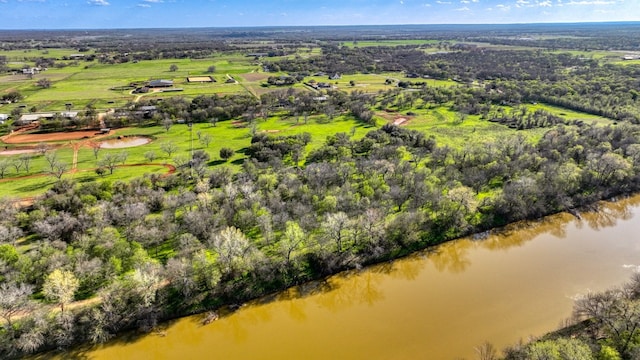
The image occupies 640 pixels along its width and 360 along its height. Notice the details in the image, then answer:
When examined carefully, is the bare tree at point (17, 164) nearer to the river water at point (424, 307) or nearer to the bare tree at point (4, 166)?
the bare tree at point (4, 166)

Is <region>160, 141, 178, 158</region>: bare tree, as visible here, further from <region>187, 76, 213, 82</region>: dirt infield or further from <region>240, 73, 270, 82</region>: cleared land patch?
<region>240, 73, 270, 82</region>: cleared land patch

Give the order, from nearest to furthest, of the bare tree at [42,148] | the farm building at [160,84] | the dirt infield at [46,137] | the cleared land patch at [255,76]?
the bare tree at [42,148] < the dirt infield at [46,137] < the farm building at [160,84] < the cleared land patch at [255,76]

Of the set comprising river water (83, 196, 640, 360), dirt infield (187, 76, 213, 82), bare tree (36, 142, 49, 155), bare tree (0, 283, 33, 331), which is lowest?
river water (83, 196, 640, 360)

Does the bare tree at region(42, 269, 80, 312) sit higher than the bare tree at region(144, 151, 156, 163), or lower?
lower

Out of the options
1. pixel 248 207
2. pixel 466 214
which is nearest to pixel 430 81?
pixel 466 214

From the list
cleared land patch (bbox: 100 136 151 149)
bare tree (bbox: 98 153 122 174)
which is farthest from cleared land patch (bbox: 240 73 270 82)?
bare tree (bbox: 98 153 122 174)

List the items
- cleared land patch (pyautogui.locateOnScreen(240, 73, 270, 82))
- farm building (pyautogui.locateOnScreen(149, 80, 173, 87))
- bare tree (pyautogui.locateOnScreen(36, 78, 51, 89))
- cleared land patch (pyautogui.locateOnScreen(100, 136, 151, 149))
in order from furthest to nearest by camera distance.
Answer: cleared land patch (pyautogui.locateOnScreen(240, 73, 270, 82)), farm building (pyautogui.locateOnScreen(149, 80, 173, 87)), bare tree (pyautogui.locateOnScreen(36, 78, 51, 89)), cleared land patch (pyautogui.locateOnScreen(100, 136, 151, 149))

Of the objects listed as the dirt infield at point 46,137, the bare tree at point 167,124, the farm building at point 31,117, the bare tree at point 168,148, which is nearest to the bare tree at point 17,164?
the dirt infield at point 46,137
